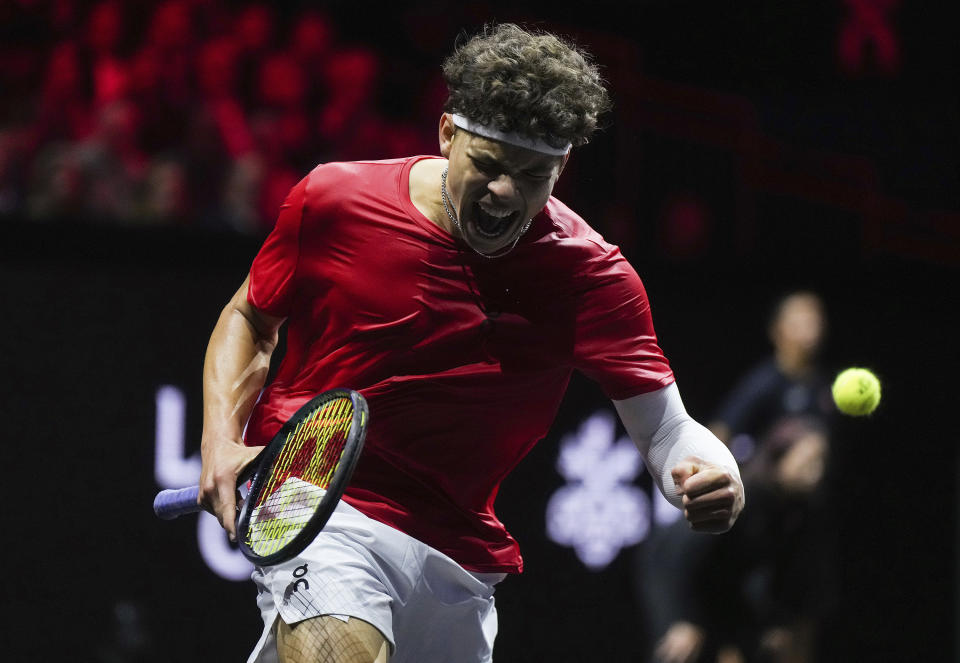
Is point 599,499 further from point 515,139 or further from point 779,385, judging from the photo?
point 515,139

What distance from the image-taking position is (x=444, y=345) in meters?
2.47

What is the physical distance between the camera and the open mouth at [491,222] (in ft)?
7.65

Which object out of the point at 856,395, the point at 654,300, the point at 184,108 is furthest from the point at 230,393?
the point at 184,108

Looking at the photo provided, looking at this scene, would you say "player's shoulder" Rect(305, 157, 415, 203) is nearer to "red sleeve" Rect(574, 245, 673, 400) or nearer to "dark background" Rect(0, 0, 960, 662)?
"red sleeve" Rect(574, 245, 673, 400)

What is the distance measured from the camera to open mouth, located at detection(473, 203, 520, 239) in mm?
2332

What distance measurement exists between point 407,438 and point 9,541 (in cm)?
259

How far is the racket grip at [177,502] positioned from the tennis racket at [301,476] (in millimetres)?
21

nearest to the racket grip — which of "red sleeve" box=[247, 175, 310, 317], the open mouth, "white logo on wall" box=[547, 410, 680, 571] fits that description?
"red sleeve" box=[247, 175, 310, 317]

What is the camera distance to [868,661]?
5.84 m

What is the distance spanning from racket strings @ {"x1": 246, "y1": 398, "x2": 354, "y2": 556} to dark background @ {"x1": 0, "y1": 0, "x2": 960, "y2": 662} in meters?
2.58

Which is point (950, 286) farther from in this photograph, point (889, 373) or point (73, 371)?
point (73, 371)

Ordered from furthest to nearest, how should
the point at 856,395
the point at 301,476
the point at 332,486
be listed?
the point at 856,395 → the point at 301,476 → the point at 332,486

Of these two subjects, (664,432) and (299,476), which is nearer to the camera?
(299,476)

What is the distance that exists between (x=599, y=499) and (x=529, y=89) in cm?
316
